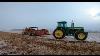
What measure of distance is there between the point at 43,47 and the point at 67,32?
0.46 meters

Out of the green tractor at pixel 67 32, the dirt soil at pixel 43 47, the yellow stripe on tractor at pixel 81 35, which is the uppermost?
the green tractor at pixel 67 32

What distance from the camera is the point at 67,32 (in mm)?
7582

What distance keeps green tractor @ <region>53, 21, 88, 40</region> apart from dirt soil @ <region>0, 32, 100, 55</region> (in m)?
0.09

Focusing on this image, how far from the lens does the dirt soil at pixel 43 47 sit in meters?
7.47

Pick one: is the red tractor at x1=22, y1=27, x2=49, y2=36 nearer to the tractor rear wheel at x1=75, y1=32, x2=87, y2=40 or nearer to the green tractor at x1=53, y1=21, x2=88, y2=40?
the green tractor at x1=53, y1=21, x2=88, y2=40

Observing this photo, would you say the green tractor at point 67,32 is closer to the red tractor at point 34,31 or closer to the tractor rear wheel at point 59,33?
the tractor rear wheel at point 59,33

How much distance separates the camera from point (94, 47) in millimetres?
7488

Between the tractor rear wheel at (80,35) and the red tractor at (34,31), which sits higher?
the red tractor at (34,31)

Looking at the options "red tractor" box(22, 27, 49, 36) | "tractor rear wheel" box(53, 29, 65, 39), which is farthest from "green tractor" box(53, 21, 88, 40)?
"red tractor" box(22, 27, 49, 36)

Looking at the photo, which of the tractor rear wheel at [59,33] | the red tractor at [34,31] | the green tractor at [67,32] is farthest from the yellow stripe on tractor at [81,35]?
the red tractor at [34,31]

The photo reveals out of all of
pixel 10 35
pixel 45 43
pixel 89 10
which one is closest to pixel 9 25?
pixel 10 35

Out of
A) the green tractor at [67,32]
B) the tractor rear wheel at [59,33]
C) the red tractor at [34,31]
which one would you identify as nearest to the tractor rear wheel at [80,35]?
the green tractor at [67,32]

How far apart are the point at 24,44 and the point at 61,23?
67 cm

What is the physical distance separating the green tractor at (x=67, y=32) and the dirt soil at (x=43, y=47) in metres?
0.09
